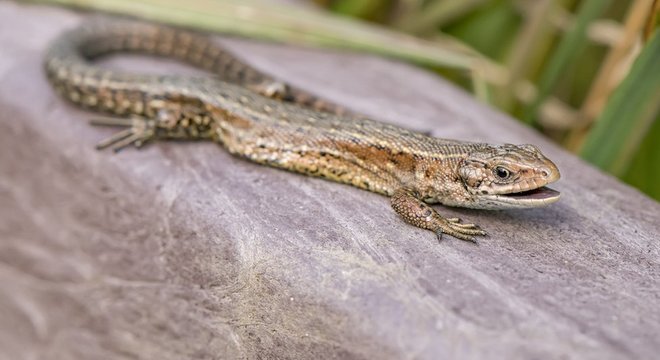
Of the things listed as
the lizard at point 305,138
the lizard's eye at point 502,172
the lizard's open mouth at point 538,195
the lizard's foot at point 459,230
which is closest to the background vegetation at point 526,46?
the lizard at point 305,138

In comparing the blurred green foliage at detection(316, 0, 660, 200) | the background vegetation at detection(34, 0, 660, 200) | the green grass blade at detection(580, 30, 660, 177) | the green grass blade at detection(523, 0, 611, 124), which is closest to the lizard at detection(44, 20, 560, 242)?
the background vegetation at detection(34, 0, 660, 200)

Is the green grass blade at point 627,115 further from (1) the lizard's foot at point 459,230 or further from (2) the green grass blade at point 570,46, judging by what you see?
(1) the lizard's foot at point 459,230

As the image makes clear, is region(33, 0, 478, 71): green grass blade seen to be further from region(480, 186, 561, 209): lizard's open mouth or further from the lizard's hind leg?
region(480, 186, 561, 209): lizard's open mouth

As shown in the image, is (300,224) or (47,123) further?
(47,123)

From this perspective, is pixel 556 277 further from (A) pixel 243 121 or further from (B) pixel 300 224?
(A) pixel 243 121

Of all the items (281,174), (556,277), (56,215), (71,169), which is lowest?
(56,215)

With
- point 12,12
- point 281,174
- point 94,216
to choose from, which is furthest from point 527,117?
point 12,12
